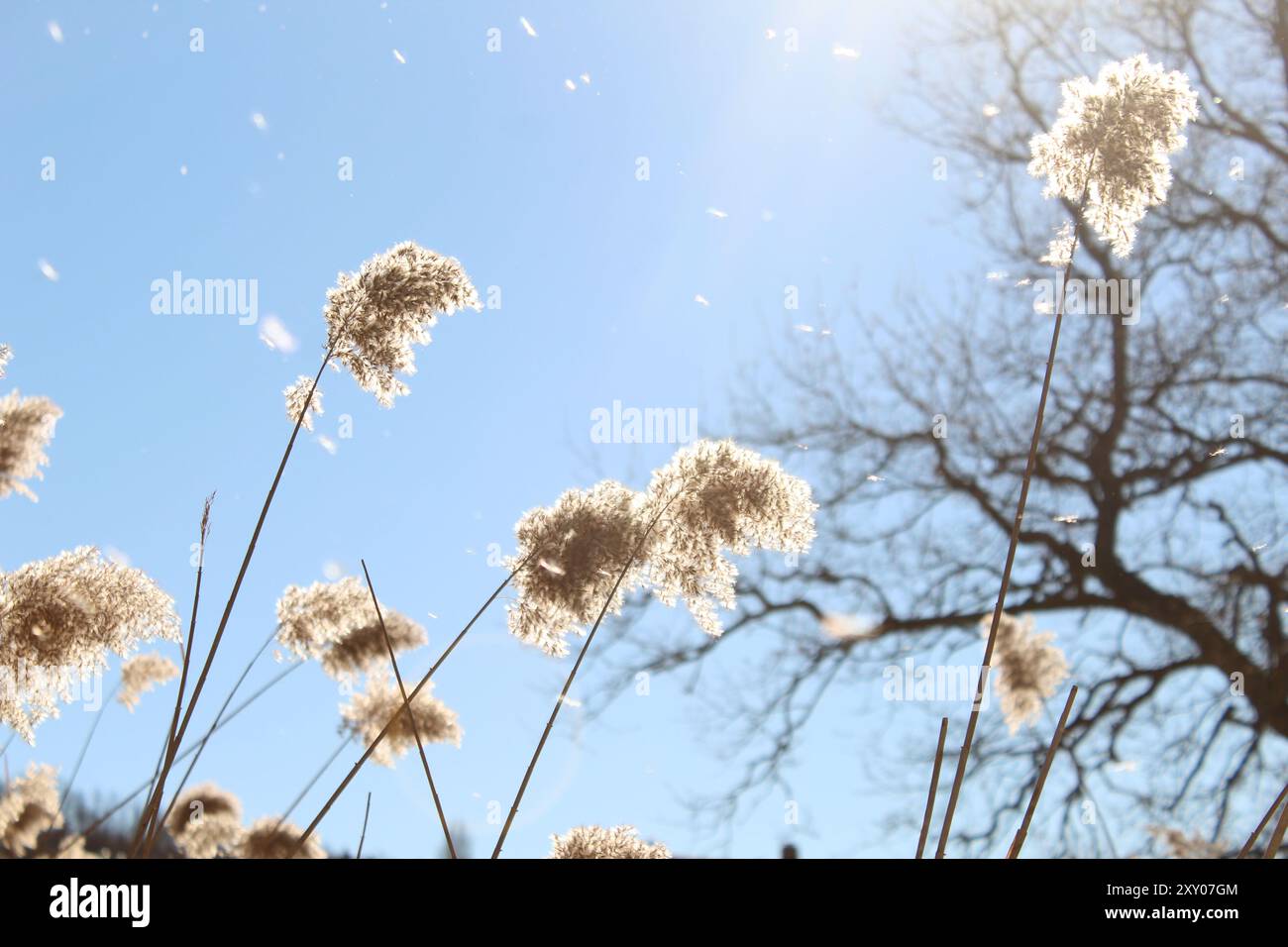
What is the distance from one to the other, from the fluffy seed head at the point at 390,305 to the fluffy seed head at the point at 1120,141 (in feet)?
3.30

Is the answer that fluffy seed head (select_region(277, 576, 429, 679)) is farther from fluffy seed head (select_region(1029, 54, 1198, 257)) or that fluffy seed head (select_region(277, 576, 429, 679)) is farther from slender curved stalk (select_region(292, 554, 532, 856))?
fluffy seed head (select_region(1029, 54, 1198, 257))

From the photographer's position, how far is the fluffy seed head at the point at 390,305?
1.54 m

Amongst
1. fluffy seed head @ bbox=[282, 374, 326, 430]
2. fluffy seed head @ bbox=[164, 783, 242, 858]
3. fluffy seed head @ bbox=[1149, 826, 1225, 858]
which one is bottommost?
fluffy seed head @ bbox=[1149, 826, 1225, 858]

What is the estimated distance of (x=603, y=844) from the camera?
4.18 ft

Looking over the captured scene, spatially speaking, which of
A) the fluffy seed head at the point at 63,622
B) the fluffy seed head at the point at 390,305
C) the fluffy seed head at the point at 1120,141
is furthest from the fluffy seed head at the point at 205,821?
the fluffy seed head at the point at 1120,141

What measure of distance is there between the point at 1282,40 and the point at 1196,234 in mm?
1685

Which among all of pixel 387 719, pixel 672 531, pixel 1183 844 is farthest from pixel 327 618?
pixel 1183 844

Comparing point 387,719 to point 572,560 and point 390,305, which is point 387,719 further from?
point 390,305

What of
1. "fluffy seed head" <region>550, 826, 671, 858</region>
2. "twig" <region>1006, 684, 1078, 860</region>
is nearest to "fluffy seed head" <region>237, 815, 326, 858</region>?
"fluffy seed head" <region>550, 826, 671, 858</region>

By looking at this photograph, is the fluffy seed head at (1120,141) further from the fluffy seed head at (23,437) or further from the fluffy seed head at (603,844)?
the fluffy seed head at (23,437)

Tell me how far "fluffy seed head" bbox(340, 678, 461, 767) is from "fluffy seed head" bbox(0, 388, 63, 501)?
2.70 feet

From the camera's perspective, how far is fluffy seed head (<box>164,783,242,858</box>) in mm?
2334

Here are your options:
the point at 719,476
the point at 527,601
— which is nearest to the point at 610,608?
the point at 527,601
